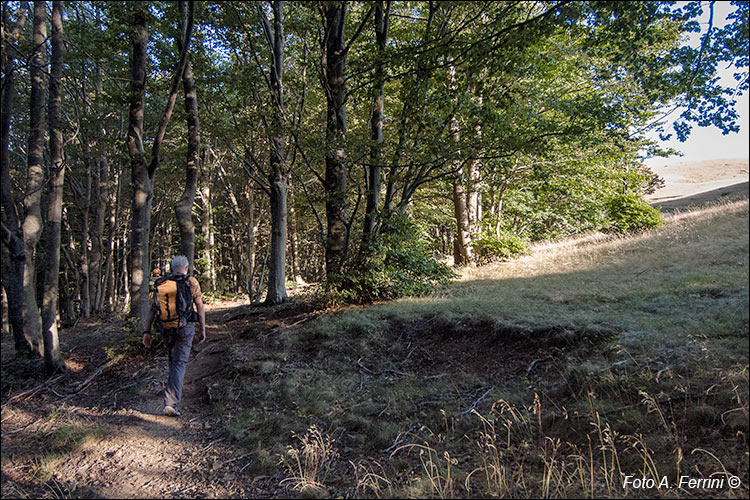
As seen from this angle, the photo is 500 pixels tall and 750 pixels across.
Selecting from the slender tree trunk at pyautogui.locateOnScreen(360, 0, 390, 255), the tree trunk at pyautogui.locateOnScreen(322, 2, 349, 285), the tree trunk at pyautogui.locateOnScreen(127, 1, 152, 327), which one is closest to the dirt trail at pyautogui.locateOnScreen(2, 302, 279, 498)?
the tree trunk at pyautogui.locateOnScreen(127, 1, 152, 327)

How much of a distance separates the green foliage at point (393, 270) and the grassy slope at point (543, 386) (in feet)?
5.15

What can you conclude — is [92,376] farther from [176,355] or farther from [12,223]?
[12,223]

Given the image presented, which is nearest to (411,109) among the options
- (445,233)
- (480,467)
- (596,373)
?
(596,373)

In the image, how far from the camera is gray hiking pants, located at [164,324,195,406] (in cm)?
553

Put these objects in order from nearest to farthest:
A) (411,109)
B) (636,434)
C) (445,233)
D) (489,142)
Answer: (636,434) < (489,142) < (411,109) < (445,233)

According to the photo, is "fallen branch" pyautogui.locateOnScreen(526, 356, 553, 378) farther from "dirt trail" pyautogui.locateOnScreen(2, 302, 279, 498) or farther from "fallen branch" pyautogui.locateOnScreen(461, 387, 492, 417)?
"dirt trail" pyautogui.locateOnScreen(2, 302, 279, 498)

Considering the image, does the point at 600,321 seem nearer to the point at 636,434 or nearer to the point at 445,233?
the point at 636,434

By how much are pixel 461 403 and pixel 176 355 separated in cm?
381

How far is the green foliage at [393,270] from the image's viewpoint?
9.30 meters

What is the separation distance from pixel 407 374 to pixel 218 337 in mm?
5413

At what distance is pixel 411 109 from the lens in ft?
29.6

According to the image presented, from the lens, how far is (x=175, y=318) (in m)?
5.50

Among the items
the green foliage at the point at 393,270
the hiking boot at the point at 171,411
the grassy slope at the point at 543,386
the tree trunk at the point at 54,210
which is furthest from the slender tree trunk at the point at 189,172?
the hiking boot at the point at 171,411

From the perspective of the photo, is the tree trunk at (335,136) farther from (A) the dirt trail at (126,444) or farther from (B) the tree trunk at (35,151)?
(B) the tree trunk at (35,151)
